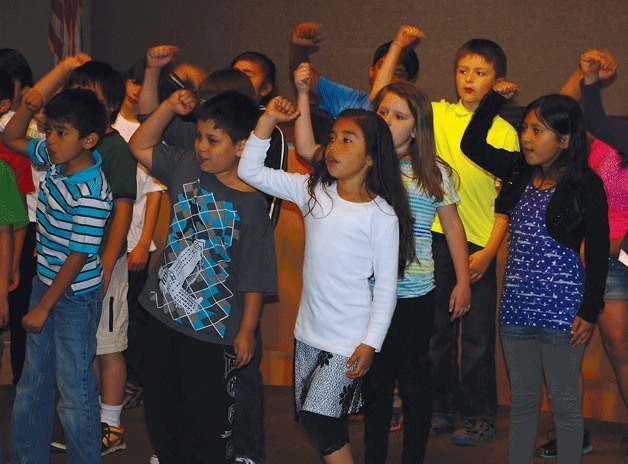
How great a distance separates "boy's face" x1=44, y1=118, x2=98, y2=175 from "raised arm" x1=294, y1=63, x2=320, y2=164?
2.48ft

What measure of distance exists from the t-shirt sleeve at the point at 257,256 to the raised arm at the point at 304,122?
39 centimetres

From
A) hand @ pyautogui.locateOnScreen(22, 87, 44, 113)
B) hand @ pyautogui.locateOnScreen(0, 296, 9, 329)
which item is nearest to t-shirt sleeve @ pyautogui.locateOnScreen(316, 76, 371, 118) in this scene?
hand @ pyautogui.locateOnScreen(22, 87, 44, 113)

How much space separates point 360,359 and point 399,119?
0.96 meters

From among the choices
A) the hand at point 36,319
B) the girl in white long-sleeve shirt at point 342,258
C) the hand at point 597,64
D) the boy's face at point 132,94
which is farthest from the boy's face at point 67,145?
the hand at point 597,64

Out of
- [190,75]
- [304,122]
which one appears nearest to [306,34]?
[190,75]

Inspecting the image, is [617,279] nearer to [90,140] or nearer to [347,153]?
[347,153]

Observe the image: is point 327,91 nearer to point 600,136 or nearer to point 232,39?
point 600,136

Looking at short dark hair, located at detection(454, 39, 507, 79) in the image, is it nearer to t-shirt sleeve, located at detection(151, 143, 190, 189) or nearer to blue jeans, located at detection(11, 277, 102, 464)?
t-shirt sleeve, located at detection(151, 143, 190, 189)

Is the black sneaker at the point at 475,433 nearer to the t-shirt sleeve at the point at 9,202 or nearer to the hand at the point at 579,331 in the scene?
the hand at the point at 579,331

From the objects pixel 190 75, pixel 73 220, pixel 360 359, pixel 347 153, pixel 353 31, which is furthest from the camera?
pixel 353 31

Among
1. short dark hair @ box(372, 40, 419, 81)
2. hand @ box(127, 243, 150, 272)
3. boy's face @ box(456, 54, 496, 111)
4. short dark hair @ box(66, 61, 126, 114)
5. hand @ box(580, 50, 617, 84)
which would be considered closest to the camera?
hand @ box(580, 50, 617, 84)

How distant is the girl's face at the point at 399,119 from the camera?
3.91 m

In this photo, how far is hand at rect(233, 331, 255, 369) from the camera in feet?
11.8

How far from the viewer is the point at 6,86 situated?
15.2 feet
